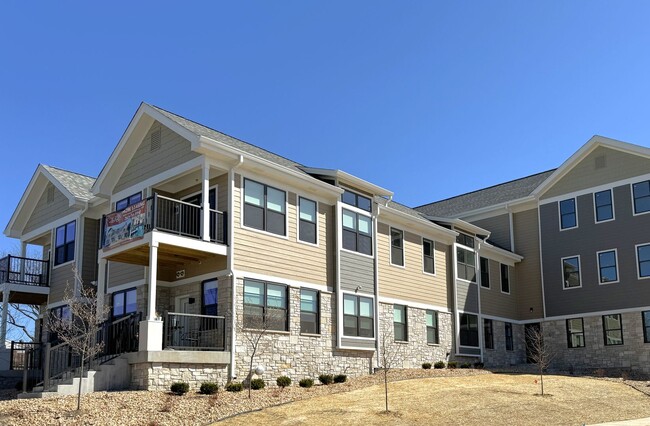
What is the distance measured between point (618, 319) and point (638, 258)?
2.91 meters

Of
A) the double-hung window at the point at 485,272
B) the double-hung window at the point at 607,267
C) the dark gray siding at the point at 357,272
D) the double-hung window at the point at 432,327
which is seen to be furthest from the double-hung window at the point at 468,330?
the dark gray siding at the point at 357,272

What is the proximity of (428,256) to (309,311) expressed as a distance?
832 cm

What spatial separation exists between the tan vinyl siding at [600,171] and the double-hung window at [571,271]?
130 inches

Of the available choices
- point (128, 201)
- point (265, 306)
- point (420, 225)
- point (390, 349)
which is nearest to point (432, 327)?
point (390, 349)

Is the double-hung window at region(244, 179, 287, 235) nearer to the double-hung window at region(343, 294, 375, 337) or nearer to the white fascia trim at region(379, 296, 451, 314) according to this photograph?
the double-hung window at region(343, 294, 375, 337)

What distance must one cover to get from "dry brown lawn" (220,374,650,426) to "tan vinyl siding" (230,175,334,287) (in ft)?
15.4

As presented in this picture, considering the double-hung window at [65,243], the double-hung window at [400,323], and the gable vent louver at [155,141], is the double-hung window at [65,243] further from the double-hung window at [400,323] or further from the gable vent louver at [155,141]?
the double-hung window at [400,323]

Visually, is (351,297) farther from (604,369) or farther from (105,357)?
(604,369)

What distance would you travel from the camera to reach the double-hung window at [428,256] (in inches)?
1168

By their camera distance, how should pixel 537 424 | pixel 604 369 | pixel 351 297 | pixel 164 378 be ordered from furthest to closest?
1. pixel 604 369
2. pixel 351 297
3. pixel 164 378
4. pixel 537 424

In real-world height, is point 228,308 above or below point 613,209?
below

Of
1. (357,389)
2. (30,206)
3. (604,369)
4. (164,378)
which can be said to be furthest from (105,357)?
(604,369)

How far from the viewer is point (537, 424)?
16.8m

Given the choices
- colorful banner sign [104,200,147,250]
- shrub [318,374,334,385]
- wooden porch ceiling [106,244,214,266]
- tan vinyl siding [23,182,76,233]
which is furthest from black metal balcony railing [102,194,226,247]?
tan vinyl siding [23,182,76,233]
